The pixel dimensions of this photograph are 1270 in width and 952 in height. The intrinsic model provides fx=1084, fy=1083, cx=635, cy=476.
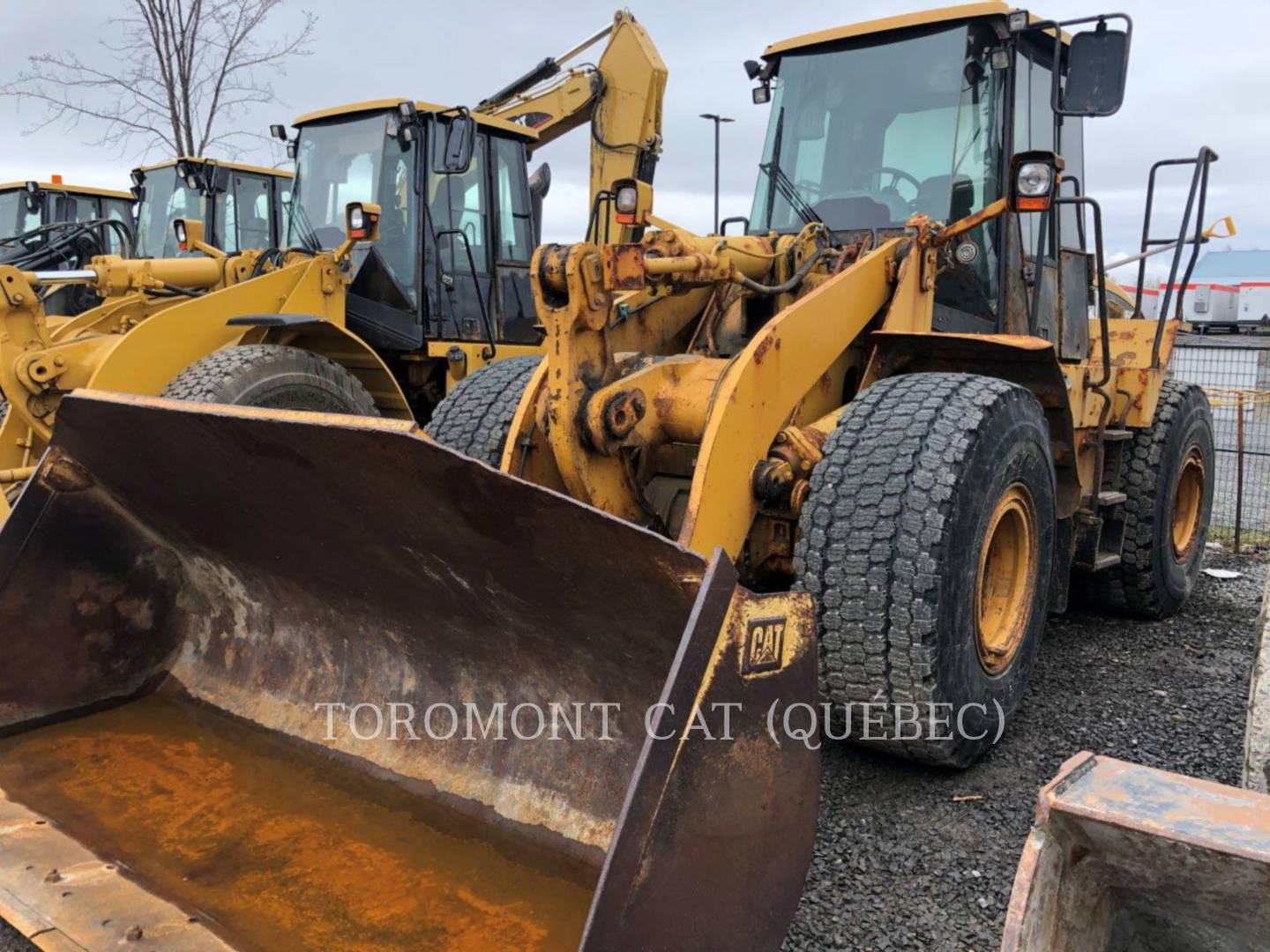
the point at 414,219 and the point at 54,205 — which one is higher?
the point at 54,205

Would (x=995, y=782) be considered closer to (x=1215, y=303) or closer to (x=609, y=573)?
(x=609, y=573)

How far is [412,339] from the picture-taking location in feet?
23.2

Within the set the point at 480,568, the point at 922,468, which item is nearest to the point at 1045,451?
the point at 922,468

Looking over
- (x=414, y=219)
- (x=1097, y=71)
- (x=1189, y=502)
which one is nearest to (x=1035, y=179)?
(x=1097, y=71)

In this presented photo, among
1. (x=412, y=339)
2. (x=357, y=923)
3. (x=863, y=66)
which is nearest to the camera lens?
(x=357, y=923)

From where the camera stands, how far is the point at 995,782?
3465 mm

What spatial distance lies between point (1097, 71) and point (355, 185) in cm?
497

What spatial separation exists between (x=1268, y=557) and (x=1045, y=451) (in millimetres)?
4314

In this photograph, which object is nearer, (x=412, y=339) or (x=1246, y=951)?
(x=1246, y=951)

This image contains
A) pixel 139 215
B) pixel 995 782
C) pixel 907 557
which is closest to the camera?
pixel 907 557

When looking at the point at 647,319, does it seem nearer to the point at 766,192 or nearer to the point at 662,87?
the point at 766,192

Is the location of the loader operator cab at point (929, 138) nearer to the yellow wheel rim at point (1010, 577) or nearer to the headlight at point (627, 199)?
the yellow wheel rim at point (1010, 577)

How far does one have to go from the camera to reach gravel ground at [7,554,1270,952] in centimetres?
271

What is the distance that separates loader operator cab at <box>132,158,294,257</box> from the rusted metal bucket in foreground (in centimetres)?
877
